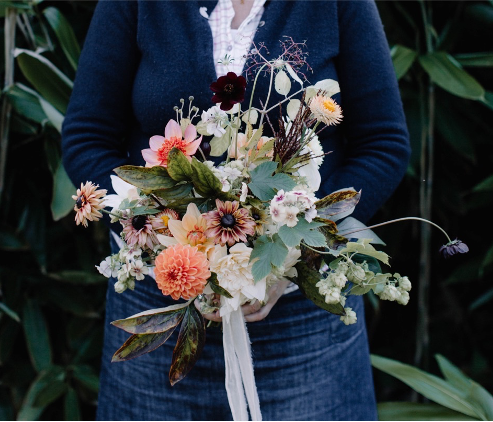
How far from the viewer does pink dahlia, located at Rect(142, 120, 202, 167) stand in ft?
1.79

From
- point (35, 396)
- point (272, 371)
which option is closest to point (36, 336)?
point (35, 396)

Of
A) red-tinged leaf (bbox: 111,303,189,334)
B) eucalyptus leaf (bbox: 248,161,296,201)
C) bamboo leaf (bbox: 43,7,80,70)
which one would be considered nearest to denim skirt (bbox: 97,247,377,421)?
red-tinged leaf (bbox: 111,303,189,334)

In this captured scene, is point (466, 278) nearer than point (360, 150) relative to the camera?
No

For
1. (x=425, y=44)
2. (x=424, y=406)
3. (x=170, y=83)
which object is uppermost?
(x=425, y=44)

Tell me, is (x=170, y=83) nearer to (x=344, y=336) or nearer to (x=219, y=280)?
(x=219, y=280)

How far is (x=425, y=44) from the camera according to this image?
1398 millimetres

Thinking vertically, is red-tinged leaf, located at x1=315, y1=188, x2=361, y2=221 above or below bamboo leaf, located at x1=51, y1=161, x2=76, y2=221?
below

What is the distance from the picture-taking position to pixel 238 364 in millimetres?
664

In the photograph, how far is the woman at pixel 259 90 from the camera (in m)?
0.79

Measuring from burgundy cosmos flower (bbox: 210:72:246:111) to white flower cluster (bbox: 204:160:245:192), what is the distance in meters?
0.06

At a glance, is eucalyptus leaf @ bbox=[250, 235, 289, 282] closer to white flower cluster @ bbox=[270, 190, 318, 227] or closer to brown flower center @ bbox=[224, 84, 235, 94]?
white flower cluster @ bbox=[270, 190, 318, 227]

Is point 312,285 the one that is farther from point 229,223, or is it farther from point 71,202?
point 71,202

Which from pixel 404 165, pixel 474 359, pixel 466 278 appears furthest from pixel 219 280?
pixel 474 359

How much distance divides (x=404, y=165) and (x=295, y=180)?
0.33m
